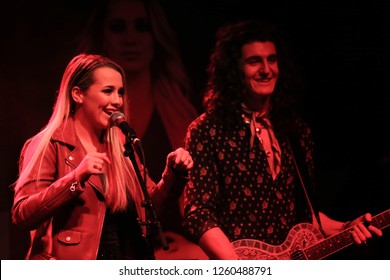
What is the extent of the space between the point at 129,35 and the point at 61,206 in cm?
124

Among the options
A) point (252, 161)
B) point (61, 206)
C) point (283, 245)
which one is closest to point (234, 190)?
point (252, 161)

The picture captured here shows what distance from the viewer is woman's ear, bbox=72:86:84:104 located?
286 cm

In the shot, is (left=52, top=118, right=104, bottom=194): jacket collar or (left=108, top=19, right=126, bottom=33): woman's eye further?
(left=108, top=19, right=126, bottom=33): woman's eye

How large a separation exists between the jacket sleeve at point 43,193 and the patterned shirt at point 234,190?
65 cm

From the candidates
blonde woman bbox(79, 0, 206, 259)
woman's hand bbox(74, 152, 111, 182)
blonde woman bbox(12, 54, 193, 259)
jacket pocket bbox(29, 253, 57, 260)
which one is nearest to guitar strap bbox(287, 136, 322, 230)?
blonde woman bbox(79, 0, 206, 259)

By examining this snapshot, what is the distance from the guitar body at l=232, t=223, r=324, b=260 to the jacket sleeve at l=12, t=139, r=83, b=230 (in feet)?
2.88

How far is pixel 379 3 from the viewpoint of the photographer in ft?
12.1

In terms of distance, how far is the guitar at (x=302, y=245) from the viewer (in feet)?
10.0

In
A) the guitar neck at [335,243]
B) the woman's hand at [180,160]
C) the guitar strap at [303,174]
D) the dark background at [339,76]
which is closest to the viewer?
the woman's hand at [180,160]

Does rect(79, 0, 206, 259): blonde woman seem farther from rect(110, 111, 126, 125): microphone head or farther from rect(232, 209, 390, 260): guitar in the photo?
rect(110, 111, 126, 125): microphone head

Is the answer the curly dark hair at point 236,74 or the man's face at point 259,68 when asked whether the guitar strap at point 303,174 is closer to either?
the curly dark hair at point 236,74

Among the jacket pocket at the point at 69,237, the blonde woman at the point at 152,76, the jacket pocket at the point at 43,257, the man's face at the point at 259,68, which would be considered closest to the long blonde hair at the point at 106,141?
the jacket pocket at the point at 69,237
